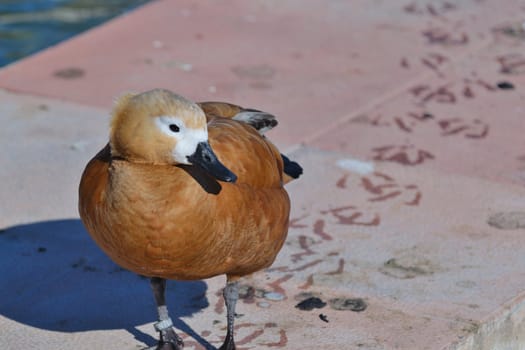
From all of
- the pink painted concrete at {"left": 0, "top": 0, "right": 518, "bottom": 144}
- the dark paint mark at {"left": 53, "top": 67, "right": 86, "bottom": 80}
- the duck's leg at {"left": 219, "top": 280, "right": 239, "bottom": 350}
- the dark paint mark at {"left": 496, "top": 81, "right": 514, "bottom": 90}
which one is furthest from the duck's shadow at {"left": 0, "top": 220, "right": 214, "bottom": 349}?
the dark paint mark at {"left": 496, "top": 81, "right": 514, "bottom": 90}

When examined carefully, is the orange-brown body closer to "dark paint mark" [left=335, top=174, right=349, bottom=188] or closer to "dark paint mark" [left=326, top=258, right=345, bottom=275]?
"dark paint mark" [left=326, top=258, right=345, bottom=275]

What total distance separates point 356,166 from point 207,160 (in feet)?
6.95

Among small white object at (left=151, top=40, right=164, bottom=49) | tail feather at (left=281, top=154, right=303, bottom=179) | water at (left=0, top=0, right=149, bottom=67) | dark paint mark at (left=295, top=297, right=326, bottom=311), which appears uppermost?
tail feather at (left=281, top=154, right=303, bottom=179)

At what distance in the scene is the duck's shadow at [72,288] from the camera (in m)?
4.18

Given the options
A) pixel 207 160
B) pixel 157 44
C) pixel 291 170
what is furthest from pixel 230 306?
pixel 157 44

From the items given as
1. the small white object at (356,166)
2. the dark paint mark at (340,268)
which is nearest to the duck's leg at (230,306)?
the dark paint mark at (340,268)

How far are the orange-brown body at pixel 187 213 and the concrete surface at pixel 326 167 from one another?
0.46 m

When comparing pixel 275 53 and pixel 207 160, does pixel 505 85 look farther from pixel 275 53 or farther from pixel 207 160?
pixel 207 160

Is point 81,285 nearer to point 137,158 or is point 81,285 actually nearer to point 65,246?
point 65,246

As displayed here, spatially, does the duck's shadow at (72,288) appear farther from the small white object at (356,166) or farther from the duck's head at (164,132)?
the small white object at (356,166)

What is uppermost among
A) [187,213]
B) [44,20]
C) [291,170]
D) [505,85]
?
[187,213]

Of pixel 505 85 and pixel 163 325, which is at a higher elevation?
pixel 505 85

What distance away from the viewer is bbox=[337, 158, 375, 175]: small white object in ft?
17.6

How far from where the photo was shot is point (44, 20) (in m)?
8.51
